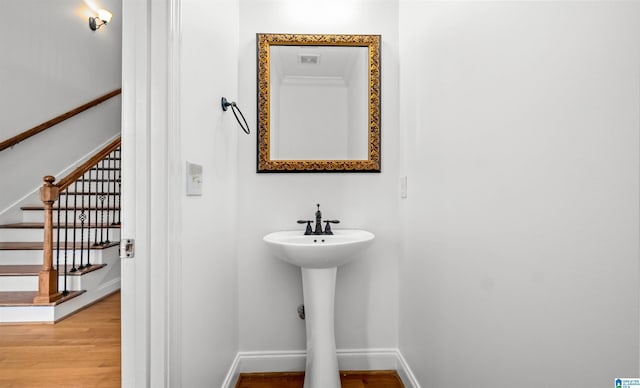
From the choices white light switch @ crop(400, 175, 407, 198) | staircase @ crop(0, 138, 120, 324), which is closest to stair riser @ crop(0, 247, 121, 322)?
staircase @ crop(0, 138, 120, 324)

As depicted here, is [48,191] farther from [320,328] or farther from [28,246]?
[320,328]

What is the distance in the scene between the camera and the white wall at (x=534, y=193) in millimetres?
626

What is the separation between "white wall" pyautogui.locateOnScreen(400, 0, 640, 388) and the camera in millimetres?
626

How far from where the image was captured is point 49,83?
3.64 metres

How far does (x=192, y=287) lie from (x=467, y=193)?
1061 mm

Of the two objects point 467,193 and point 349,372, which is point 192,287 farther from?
point 349,372

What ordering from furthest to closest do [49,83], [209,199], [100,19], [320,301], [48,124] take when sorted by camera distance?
[100,19]
[49,83]
[48,124]
[320,301]
[209,199]

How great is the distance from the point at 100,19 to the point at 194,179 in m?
4.44

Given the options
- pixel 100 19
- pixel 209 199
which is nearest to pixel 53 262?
pixel 209 199

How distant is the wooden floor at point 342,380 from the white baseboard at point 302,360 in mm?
26

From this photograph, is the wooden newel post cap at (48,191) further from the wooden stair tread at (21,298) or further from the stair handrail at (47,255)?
the wooden stair tread at (21,298)

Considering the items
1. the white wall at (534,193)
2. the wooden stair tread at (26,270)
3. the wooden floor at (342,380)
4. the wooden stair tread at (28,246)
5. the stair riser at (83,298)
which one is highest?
the white wall at (534,193)

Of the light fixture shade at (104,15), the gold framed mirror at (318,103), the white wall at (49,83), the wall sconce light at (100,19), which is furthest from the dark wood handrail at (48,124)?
the gold framed mirror at (318,103)

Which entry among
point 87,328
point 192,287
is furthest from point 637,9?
point 87,328
